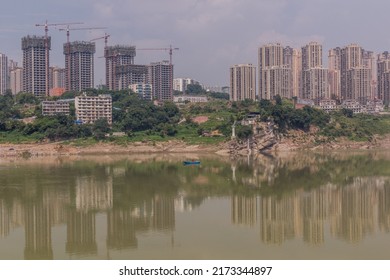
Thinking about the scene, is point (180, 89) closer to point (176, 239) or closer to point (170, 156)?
point (170, 156)

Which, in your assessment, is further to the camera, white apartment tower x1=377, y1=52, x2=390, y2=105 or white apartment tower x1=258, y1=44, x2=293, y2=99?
white apartment tower x1=377, y1=52, x2=390, y2=105

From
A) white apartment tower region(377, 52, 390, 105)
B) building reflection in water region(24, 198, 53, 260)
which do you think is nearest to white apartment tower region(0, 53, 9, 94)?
white apartment tower region(377, 52, 390, 105)

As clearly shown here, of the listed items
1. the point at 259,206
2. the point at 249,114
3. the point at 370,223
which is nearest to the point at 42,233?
the point at 259,206

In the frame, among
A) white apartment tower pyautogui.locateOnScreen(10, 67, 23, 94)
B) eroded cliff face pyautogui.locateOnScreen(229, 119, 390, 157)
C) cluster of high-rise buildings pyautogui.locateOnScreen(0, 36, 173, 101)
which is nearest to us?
A: eroded cliff face pyautogui.locateOnScreen(229, 119, 390, 157)

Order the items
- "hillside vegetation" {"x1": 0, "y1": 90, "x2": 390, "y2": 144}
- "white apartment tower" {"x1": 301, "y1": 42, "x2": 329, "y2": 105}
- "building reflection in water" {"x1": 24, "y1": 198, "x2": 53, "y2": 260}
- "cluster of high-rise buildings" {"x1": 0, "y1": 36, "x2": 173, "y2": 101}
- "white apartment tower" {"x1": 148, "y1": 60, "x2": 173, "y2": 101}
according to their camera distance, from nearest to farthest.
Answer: "building reflection in water" {"x1": 24, "y1": 198, "x2": 53, "y2": 260} → "hillside vegetation" {"x1": 0, "y1": 90, "x2": 390, "y2": 144} → "cluster of high-rise buildings" {"x1": 0, "y1": 36, "x2": 173, "y2": 101} → "white apartment tower" {"x1": 301, "y1": 42, "x2": 329, "y2": 105} → "white apartment tower" {"x1": 148, "y1": 60, "x2": 173, "y2": 101}

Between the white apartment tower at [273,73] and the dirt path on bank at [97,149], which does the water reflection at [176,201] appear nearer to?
the dirt path on bank at [97,149]

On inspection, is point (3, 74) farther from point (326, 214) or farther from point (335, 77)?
point (326, 214)

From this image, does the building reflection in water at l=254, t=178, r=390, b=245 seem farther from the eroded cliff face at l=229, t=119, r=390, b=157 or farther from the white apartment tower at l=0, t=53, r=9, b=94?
the white apartment tower at l=0, t=53, r=9, b=94
